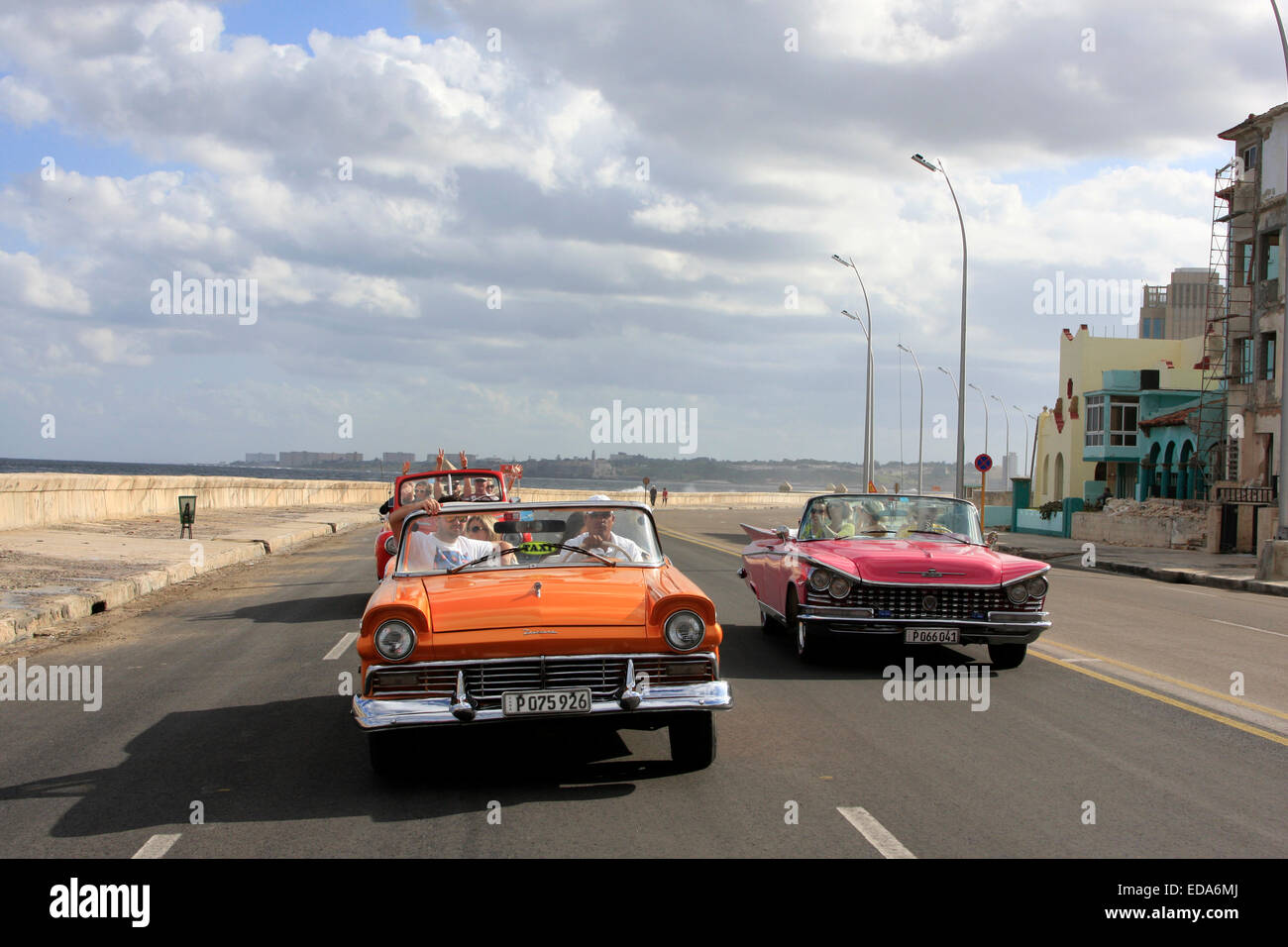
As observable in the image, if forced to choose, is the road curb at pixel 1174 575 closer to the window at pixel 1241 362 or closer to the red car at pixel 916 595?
the red car at pixel 916 595

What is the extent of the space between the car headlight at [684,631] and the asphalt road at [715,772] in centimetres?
73

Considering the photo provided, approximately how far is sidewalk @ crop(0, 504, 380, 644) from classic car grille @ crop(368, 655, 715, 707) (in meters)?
7.84

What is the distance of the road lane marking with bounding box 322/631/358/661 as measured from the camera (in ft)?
34.6

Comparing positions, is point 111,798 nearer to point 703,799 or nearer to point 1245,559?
point 703,799

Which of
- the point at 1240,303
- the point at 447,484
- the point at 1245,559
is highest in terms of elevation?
the point at 1240,303

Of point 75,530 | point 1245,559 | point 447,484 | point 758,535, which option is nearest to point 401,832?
point 758,535

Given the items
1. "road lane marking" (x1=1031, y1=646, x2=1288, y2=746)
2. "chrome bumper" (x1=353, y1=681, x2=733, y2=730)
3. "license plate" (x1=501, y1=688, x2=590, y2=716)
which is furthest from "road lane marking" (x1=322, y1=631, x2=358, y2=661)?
"road lane marking" (x1=1031, y1=646, x2=1288, y2=746)

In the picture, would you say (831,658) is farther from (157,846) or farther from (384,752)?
(157,846)

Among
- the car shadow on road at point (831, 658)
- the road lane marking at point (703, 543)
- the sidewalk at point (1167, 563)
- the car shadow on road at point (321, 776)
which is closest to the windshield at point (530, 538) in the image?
the car shadow on road at point (321, 776)

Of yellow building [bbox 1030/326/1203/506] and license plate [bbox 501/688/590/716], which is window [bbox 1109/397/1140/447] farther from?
license plate [bbox 501/688/590/716]

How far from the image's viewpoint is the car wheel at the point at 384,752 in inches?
237

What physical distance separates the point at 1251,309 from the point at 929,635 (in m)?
34.7
